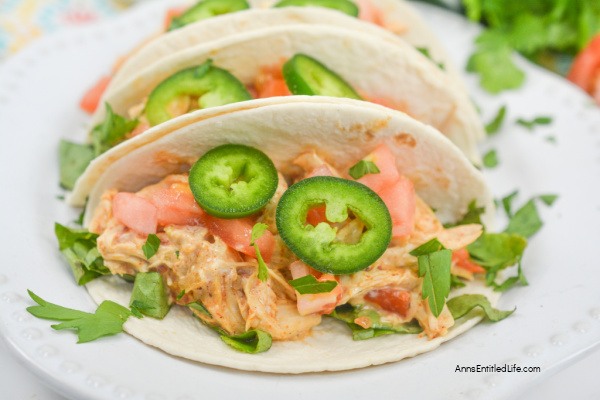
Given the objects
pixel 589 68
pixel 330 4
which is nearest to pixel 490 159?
pixel 330 4

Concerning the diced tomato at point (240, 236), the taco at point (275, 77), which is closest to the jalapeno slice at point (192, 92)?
the taco at point (275, 77)

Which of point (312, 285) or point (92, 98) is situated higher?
point (92, 98)

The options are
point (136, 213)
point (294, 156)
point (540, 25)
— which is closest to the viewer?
point (136, 213)

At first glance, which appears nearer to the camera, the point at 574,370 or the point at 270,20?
the point at 574,370

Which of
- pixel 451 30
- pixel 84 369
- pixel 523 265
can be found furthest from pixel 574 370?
pixel 451 30

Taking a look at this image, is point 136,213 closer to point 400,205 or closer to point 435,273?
point 400,205

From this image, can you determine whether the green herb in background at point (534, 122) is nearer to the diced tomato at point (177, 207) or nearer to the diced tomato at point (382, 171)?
the diced tomato at point (382, 171)

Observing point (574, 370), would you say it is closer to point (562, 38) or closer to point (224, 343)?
point (224, 343)
